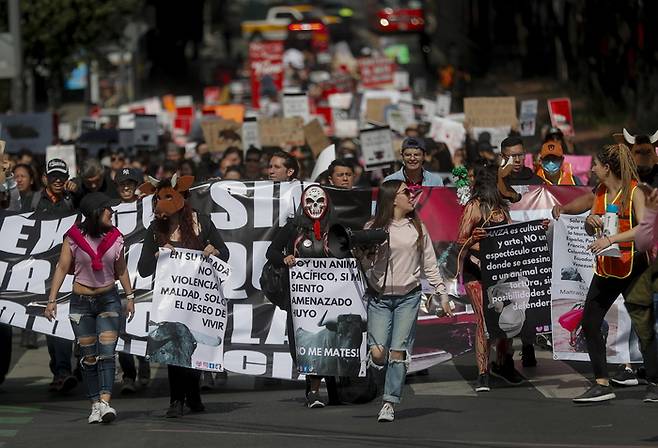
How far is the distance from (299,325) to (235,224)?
1.42 metres

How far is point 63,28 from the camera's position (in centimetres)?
3891

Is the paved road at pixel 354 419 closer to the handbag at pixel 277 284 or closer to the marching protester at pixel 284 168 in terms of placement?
the handbag at pixel 277 284

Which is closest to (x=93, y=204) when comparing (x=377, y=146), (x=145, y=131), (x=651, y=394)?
(x=651, y=394)

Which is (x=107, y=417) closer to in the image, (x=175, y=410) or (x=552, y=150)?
(x=175, y=410)

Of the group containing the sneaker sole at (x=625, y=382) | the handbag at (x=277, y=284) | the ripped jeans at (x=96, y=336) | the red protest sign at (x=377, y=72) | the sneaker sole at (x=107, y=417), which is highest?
the red protest sign at (x=377, y=72)

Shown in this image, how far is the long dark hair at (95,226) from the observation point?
38.4 feet

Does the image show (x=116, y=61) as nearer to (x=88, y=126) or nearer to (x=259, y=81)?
(x=259, y=81)

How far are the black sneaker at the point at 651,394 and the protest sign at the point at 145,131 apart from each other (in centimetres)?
1426

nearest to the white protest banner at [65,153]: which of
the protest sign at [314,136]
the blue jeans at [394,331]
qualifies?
the protest sign at [314,136]

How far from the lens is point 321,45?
229ft

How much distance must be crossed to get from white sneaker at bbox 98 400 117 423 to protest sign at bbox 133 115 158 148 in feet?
45.5

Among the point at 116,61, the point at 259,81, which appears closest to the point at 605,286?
the point at 259,81

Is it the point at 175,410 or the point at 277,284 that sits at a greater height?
the point at 277,284

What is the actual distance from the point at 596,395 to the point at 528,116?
11905 mm
